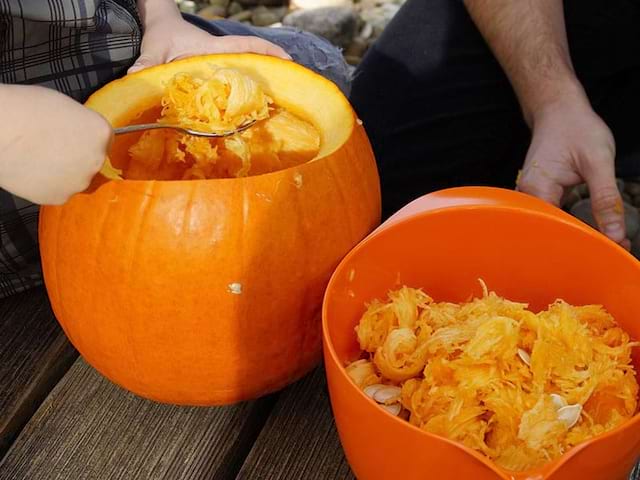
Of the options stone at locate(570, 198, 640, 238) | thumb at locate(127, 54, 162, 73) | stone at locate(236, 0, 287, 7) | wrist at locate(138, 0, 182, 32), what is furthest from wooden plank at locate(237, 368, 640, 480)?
stone at locate(236, 0, 287, 7)

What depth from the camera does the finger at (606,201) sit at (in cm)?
98

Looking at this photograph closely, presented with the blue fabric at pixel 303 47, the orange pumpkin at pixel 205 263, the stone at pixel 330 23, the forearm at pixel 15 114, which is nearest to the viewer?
the forearm at pixel 15 114

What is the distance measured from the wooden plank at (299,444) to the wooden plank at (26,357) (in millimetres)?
263

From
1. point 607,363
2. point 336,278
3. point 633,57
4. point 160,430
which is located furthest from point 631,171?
point 160,430

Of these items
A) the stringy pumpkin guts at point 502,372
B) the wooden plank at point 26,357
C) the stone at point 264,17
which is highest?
the stringy pumpkin guts at point 502,372

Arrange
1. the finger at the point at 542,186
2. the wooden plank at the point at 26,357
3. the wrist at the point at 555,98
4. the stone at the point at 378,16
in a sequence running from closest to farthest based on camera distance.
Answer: the wooden plank at the point at 26,357 → the finger at the point at 542,186 → the wrist at the point at 555,98 → the stone at the point at 378,16

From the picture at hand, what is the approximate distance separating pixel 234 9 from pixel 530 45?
140 centimetres

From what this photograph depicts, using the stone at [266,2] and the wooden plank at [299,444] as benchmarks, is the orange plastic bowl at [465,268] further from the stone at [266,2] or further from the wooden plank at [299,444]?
the stone at [266,2]

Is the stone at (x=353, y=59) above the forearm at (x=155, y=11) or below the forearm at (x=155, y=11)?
below

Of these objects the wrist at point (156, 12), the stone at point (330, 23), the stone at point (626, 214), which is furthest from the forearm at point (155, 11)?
the stone at point (330, 23)

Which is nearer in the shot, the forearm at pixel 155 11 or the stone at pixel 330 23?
the forearm at pixel 155 11

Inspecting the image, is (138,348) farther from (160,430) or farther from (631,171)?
(631,171)

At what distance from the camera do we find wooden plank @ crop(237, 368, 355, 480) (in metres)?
0.76

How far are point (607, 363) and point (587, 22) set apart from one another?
98 centimetres
